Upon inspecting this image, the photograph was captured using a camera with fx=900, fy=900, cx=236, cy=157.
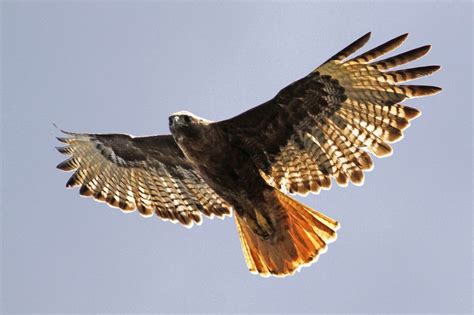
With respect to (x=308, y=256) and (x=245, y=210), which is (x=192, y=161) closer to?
(x=245, y=210)

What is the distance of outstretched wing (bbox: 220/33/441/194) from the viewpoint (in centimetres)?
1078

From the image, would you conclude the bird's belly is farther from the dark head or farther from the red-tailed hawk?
the dark head

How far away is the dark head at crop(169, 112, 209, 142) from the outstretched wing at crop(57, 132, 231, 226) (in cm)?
128

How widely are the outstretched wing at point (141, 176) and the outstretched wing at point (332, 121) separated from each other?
4.25ft

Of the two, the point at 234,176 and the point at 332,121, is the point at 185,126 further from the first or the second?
the point at 332,121

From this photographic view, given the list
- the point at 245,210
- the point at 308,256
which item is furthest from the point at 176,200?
the point at 308,256

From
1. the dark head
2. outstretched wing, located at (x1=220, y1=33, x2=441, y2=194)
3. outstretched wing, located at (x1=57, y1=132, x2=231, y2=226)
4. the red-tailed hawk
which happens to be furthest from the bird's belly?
outstretched wing, located at (x1=57, y1=132, x2=231, y2=226)

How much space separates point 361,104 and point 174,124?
7.67 feet

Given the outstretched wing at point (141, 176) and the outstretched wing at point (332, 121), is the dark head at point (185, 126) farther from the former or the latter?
the outstretched wing at point (141, 176)

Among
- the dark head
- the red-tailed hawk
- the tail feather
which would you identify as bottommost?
the tail feather

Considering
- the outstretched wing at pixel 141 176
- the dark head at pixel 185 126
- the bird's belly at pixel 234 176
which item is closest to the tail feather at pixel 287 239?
the bird's belly at pixel 234 176

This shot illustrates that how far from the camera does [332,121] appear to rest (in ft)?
37.2

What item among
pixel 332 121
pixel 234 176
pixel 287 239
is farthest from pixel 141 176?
pixel 332 121

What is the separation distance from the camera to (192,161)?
11.6 m
